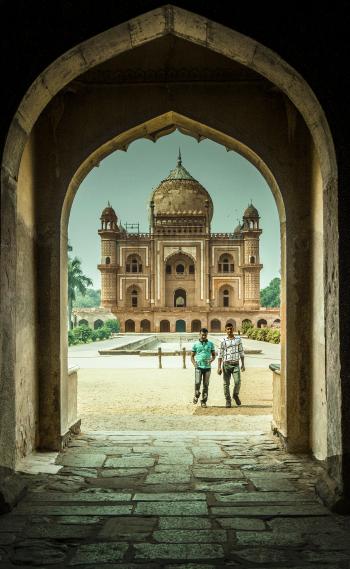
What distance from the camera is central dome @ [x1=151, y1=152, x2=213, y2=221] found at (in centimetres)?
4806

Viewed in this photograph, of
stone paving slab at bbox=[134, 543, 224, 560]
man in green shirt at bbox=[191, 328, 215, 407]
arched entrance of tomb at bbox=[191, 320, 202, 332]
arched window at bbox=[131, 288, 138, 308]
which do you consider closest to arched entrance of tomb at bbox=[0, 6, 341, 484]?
stone paving slab at bbox=[134, 543, 224, 560]

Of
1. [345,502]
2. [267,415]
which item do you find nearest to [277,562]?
[345,502]

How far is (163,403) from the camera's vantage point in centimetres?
866

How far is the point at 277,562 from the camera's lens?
248 centimetres

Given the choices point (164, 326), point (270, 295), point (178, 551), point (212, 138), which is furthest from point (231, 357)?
point (270, 295)

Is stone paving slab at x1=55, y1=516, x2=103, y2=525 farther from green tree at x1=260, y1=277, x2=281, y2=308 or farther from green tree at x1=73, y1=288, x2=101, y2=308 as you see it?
green tree at x1=73, y1=288, x2=101, y2=308

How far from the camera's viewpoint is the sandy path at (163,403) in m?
6.73

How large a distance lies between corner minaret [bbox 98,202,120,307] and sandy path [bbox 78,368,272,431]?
1371 inches

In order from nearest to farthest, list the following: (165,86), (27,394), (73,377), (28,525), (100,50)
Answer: (28,525) < (100,50) < (27,394) < (165,86) < (73,377)

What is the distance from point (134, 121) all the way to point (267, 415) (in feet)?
14.5

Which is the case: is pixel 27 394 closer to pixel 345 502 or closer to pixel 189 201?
pixel 345 502

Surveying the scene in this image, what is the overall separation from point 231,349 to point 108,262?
134ft

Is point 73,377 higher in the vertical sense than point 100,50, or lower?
lower

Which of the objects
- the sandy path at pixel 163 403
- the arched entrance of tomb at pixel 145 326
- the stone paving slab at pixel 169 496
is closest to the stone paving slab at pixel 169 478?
the stone paving slab at pixel 169 496
